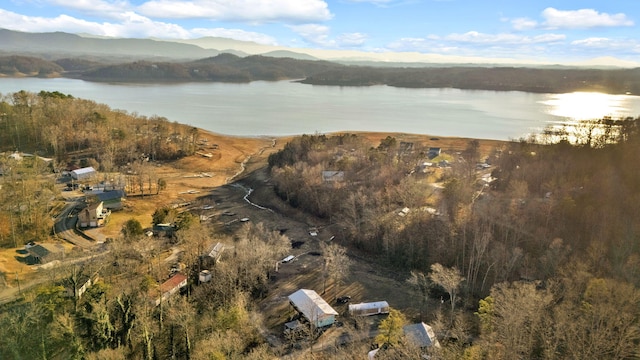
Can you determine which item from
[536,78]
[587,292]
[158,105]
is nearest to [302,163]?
[587,292]

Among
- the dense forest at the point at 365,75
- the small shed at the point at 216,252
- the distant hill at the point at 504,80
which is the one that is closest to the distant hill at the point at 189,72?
the dense forest at the point at 365,75

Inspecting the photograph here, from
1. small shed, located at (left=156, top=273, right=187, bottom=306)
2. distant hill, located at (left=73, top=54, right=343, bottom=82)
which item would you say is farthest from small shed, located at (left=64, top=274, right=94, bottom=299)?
distant hill, located at (left=73, top=54, right=343, bottom=82)

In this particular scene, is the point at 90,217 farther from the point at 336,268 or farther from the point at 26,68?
the point at 26,68

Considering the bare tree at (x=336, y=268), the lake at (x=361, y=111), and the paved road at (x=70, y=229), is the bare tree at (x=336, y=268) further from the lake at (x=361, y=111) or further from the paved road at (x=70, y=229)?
the lake at (x=361, y=111)

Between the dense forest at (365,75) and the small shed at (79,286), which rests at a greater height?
the dense forest at (365,75)

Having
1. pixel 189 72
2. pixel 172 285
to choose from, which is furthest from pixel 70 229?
pixel 189 72
